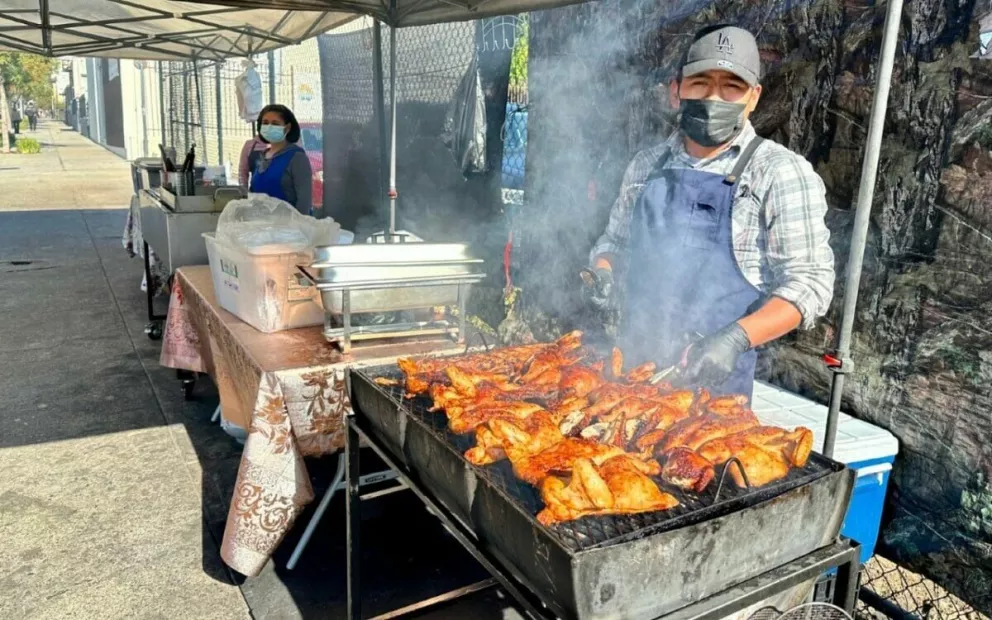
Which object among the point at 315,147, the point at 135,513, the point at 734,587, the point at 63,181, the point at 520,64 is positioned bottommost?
the point at 135,513

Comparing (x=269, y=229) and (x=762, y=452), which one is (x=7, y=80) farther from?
(x=762, y=452)

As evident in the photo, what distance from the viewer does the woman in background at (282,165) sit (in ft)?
18.9

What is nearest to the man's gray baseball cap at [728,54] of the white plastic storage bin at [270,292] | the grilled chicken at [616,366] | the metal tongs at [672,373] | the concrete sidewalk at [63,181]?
the metal tongs at [672,373]

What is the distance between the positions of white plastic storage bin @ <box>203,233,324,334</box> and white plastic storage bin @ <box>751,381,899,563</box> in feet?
7.46

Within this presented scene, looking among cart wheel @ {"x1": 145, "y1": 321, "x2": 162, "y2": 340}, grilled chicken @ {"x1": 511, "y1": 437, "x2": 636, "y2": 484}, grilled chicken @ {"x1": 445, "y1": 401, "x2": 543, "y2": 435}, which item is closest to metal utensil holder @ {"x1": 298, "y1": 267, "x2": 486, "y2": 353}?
grilled chicken @ {"x1": 445, "y1": 401, "x2": 543, "y2": 435}

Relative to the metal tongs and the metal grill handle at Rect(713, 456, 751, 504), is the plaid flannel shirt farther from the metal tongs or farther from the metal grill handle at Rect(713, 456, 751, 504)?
the metal grill handle at Rect(713, 456, 751, 504)

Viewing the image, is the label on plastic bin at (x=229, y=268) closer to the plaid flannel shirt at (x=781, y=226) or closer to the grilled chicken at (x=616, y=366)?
the grilled chicken at (x=616, y=366)

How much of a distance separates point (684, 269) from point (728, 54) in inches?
32.7

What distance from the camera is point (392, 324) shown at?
11.0ft

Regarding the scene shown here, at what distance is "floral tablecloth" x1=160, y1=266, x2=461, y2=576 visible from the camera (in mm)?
2920

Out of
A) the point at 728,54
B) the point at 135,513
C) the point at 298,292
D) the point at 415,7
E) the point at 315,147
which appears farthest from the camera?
the point at 315,147

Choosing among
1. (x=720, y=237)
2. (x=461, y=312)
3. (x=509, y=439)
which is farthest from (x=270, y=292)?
(x=720, y=237)

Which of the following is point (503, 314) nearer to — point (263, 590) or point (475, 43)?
point (475, 43)

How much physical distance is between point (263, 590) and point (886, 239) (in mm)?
3475
